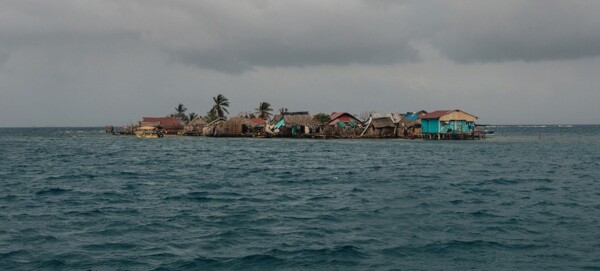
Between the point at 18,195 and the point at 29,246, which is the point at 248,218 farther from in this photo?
the point at 18,195

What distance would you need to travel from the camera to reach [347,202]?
2033 centimetres

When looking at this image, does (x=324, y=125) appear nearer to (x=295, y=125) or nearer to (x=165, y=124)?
(x=295, y=125)

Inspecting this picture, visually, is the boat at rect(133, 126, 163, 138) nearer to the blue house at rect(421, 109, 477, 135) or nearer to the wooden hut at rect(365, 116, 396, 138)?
the wooden hut at rect(365, 116, 396, 138)

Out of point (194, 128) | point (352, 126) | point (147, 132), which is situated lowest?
point (147, 132)

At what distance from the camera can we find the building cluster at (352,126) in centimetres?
7606

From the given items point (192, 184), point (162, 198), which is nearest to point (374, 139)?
point (192, 184)

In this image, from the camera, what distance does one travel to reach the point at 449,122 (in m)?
75.7

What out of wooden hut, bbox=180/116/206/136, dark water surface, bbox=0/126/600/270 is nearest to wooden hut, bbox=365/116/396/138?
wooden hut, bbox=180/116/206/136

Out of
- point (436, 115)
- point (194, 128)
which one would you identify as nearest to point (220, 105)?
point (194, 128)

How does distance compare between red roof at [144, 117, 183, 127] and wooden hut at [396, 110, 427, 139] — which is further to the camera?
red roof at [144, 117, 183, 127]

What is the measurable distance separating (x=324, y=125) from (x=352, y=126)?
564 cm

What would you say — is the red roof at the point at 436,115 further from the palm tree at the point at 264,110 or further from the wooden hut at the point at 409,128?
the palm tree at the point at 264,110

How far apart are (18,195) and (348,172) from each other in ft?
60.4

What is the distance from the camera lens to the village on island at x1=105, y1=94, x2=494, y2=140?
251 ft
